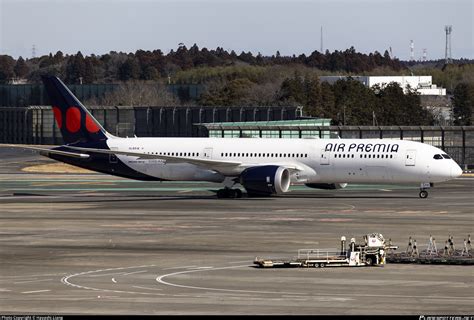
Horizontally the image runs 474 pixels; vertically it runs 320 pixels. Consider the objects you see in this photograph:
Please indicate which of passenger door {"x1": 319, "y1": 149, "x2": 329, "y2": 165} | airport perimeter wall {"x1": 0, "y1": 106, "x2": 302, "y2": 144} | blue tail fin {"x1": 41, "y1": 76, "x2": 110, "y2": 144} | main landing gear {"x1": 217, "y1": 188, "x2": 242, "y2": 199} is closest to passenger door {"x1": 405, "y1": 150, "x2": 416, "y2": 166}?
passenger door {"x1": 319, "y1": 149, "x2": 329, "y2": 165}

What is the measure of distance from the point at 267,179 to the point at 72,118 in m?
16.7

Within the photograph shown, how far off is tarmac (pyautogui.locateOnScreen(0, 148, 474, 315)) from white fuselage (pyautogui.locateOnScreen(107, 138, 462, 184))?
1.78 meters

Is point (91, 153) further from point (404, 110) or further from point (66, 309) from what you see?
point (404, 110)

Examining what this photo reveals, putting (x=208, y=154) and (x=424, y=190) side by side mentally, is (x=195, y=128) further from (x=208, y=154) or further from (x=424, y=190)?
(x=424, y=190)

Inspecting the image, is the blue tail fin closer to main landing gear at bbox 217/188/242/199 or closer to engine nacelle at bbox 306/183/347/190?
main landing gear at bbox 217/188/242/199

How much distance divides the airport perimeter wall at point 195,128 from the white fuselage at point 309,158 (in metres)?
25.4

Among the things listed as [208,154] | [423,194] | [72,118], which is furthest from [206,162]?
[423,194]

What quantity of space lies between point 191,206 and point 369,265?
29351mm

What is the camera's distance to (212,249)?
4625 cm

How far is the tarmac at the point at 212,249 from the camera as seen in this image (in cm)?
3216

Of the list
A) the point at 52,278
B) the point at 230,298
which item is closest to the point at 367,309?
the point at 230,298

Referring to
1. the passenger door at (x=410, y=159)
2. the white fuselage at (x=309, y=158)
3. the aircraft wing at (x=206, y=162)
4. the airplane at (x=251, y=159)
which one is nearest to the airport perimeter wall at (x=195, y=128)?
the airplane at (x=251, y=159)

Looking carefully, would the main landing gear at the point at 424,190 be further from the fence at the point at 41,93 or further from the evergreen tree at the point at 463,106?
the fence at the point at 41,93

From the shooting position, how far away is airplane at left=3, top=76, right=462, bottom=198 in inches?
2849
